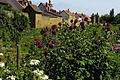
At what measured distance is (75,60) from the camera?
253 cm

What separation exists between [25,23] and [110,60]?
8.46m

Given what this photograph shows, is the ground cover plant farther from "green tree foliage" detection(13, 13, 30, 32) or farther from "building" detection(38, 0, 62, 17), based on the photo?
"building" detection(38, 0, 62, 17)

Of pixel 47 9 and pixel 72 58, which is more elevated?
pixel 47 9

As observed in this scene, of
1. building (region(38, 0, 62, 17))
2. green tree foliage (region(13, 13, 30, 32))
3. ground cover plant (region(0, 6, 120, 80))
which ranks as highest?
building (region(38, 0, 62, 17))

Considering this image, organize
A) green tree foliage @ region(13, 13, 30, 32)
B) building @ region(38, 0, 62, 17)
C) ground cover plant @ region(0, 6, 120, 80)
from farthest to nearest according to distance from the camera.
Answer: building @ region(38, 0, 62, 17) → green tree foliage @ region(13, 13, 30, 32) → ground cover plant @ region(0, 6, 120, 80)

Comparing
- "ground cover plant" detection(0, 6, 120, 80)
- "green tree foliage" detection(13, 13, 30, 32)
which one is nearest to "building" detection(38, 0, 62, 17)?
"green tree foliage" detection(13, 13, 30, 32)

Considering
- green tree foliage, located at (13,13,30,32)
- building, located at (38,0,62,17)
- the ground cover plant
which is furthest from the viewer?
building, located at (38,0,62,17)

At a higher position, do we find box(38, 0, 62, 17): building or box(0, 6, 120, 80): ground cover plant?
box(38, 0, 62, 17): building

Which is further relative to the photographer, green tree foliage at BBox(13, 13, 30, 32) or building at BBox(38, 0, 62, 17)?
building at BBox(38, 0, 62, 17)

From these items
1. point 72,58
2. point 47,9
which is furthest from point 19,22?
point 47,9

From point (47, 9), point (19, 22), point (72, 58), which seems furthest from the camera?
point (47, 9)

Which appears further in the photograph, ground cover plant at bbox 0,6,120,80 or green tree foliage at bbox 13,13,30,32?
green tree foliage at bbox 13,13,30,32

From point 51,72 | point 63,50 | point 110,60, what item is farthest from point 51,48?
point 110,60

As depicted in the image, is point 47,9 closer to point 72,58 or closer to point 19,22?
point 19,22
